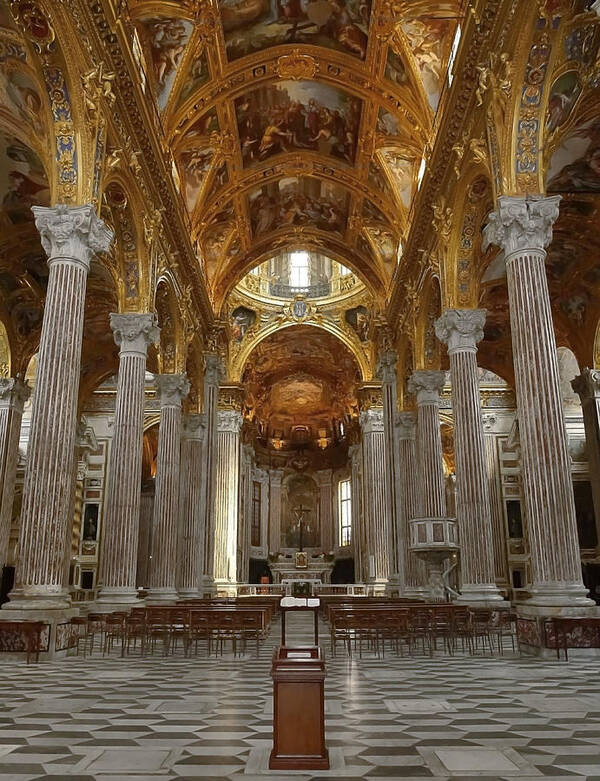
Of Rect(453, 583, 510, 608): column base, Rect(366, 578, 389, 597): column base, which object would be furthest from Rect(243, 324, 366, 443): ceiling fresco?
Rect(453, 583, 510, 608): column base

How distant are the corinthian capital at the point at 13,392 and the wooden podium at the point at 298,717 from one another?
2066 cm

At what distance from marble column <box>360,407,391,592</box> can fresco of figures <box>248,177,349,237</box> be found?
942 cm

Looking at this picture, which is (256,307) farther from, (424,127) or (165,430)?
(424,127)

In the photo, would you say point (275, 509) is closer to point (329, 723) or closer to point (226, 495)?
point (226, 495)

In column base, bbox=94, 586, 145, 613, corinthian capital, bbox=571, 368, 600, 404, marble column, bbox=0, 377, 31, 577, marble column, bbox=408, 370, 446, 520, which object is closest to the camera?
column base, bbox=94, 586, 145, 613

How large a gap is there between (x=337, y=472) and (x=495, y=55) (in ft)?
115

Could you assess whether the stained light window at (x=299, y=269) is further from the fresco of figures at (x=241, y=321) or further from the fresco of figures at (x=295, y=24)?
the fresco of figures at (x=295, y=24)

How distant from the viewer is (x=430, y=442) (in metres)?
20.8

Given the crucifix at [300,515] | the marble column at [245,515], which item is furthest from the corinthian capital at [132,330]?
the crucifix at [300,515]

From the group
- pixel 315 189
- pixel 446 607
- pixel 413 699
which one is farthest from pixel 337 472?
pixel 413 699

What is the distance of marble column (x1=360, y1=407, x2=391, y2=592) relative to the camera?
29781 millimetres

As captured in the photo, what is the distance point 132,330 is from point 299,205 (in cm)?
1294

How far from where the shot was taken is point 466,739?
16.4 feet

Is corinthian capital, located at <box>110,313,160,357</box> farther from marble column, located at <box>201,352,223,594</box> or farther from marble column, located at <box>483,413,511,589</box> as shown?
marble column, located at <box>483,413,511,589</box>
